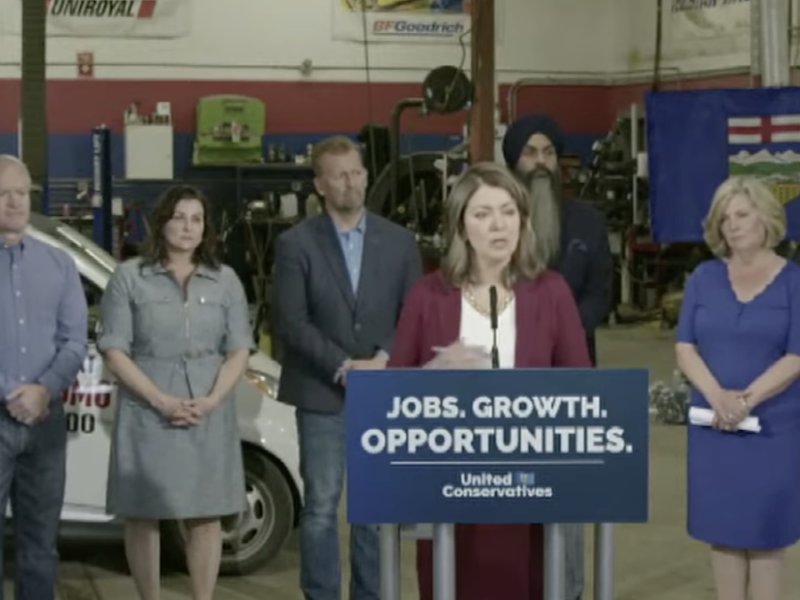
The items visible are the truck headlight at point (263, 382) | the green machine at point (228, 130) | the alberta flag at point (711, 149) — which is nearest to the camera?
the truck headlight at point (263, 382)

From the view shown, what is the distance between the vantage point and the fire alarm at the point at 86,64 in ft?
64.3

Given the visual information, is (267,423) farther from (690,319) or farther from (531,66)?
(531,66)

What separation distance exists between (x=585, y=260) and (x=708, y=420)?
76 cm

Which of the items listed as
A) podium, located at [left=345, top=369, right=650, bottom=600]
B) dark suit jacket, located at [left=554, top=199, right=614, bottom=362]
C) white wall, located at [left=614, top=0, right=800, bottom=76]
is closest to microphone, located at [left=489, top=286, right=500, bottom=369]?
podium, located at [left=345, top=369, right=650, bottom=600]

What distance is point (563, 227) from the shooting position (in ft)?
18.2

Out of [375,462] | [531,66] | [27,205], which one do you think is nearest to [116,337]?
[27,205]

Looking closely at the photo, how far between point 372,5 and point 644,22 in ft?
12.3

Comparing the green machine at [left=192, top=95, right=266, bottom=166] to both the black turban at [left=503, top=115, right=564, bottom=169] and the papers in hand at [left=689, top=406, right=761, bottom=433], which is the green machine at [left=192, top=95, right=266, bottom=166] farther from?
the papers in hand at [left=689, top=406, right=761, bottom=433]

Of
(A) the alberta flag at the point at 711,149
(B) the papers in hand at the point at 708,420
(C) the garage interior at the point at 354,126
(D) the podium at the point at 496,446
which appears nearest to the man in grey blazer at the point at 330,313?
(B) the papers in hand at the point at 708,420

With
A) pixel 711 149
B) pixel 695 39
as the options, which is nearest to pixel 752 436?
pixel 711 149

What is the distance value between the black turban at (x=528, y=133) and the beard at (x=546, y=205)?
0.32 ft

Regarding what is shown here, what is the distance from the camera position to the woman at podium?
3779 mm

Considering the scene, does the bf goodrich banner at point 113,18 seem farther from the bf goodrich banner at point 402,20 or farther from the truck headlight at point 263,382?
the truck headlight at point 263,382

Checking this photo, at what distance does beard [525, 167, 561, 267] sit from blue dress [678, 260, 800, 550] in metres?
0.57
